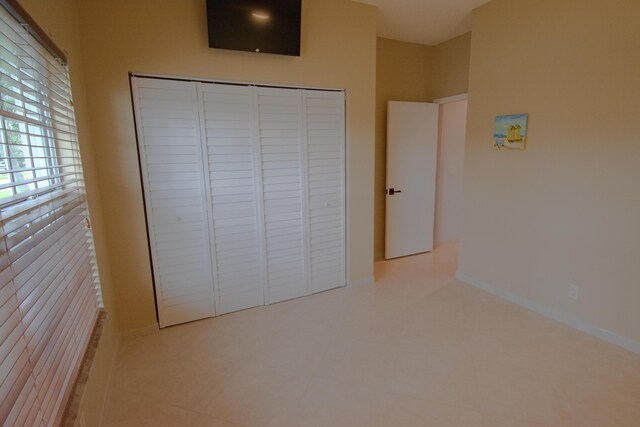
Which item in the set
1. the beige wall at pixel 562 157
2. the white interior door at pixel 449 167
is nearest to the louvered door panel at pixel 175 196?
the beige wall at pixel 562 157

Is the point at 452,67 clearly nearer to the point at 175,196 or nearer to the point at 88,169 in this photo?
the point at 175,196

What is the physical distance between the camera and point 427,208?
4.15m

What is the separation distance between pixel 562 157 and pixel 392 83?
2.02 m

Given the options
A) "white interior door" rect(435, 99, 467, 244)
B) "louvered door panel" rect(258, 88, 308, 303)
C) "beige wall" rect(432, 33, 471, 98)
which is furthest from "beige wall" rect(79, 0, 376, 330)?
"white interior door" rect(435, 99, 467, 244)

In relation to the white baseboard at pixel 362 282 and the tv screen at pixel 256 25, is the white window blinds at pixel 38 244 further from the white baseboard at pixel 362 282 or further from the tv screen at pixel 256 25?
the white baseboard at pixel 362 282

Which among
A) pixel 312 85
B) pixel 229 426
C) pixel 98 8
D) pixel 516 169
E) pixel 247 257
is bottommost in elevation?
pixel 229 426

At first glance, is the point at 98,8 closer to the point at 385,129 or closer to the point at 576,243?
the point at 385,129

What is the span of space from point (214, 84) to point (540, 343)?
3.00 meters

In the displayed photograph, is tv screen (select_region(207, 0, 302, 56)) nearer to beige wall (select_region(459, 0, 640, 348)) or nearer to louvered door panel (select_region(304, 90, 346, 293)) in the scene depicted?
louvered door panel (select_region(304, 90, 346, 293))

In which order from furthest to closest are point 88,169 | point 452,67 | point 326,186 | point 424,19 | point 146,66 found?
point 452,67, point 424,19, point 326,186, point 146,66, point 88,169

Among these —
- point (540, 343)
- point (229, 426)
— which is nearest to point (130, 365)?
point (229, 426)

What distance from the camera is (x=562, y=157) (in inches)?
95.0

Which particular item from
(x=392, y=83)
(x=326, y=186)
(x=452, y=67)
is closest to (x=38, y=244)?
(x=326, y=186)

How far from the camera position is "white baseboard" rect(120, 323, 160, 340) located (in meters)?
2.40
